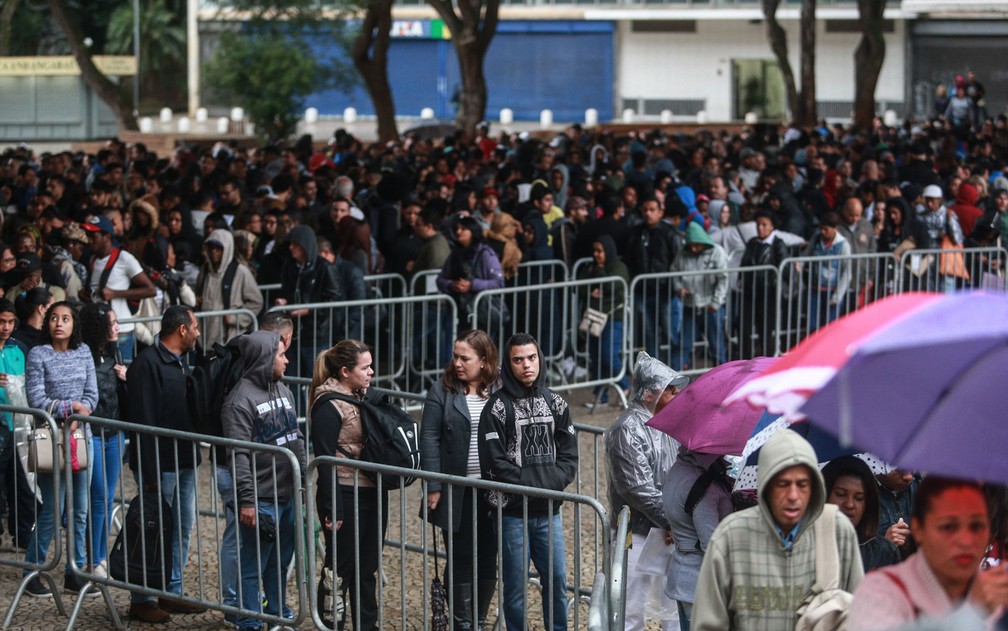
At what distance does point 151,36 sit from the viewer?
6312 centimetres

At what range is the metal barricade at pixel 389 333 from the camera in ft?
37.3

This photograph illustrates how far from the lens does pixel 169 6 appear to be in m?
67.0

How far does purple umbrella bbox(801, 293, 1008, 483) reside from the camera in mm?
3555

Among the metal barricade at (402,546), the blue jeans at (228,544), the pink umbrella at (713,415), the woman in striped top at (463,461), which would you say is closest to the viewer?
the pink umbrella at (713,415)

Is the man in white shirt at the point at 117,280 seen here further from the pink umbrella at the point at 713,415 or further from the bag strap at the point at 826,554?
the bag strap at the point at 826,554

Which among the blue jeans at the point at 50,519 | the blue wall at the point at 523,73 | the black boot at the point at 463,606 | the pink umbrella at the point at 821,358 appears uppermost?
the blue wall at the point at 523,73

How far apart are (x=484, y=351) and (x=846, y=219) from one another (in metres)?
8.19

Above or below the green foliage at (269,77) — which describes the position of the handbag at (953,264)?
below

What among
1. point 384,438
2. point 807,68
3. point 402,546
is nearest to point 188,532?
point 384,438

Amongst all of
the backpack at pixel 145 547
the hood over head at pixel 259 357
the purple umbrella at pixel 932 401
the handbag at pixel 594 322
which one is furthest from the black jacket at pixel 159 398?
the handbag at pixel 594 322

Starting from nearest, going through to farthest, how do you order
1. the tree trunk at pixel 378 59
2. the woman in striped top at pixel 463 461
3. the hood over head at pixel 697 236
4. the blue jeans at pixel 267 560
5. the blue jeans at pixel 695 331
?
the woman in striped top at pixel 463 461 → the blue jeans at pixel 267 560 → the hood over head at pixel 697 236 → the blue jeans at pixel 695 331 → the tree trunk at pixel 378 59

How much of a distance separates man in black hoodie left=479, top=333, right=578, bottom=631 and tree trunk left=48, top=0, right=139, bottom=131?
76.6 feet

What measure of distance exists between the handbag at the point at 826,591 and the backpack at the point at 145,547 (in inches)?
144

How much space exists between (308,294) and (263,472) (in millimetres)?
4554
